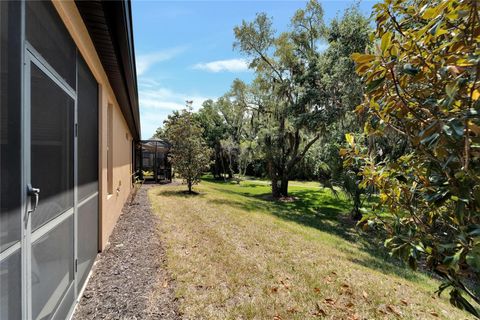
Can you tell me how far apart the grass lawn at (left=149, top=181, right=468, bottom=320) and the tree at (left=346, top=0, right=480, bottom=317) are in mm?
1869

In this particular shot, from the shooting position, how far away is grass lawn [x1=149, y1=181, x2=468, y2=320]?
315 centimetres

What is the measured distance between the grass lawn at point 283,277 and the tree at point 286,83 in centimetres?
697

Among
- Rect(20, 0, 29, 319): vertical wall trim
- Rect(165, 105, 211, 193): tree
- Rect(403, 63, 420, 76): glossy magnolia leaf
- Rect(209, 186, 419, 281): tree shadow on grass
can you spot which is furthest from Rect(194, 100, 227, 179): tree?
Rect(403, 63, 420, 76): glossy magnolia leaf

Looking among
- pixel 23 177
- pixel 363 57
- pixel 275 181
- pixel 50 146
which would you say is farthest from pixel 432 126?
pixel 275 181

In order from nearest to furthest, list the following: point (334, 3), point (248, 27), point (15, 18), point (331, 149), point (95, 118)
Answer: point (15, 18), point (95, 118), point (331, 149), point (334, 3), point (248, 27)

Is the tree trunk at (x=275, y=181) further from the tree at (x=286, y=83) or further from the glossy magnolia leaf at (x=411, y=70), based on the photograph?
the glossy magnolia leaf at (x=411, y=70)

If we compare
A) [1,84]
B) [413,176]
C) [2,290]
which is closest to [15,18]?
[1,84]

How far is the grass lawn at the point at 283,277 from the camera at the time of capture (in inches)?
124

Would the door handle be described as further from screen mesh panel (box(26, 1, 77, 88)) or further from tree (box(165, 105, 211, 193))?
tree (box(165, 105, 211, 193))

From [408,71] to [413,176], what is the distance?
0.90 meters

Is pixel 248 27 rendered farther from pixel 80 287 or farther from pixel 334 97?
pixel 80 287

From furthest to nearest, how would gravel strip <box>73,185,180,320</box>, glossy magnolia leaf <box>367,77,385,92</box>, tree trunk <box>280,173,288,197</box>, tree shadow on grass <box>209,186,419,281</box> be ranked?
tree trunk <box>280,173,288,197</box> → tree shadow on grass <box>209,186,419,281</box> → gravel strip <box>73,185,180,320</box> → glossy magnolia leaf <box>367,77,385,92</box>

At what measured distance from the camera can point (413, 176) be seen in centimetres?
187

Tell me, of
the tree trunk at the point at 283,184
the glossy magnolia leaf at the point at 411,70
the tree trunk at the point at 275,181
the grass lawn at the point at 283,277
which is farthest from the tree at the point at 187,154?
the glossy magnolia leaf at the point at 411,70
